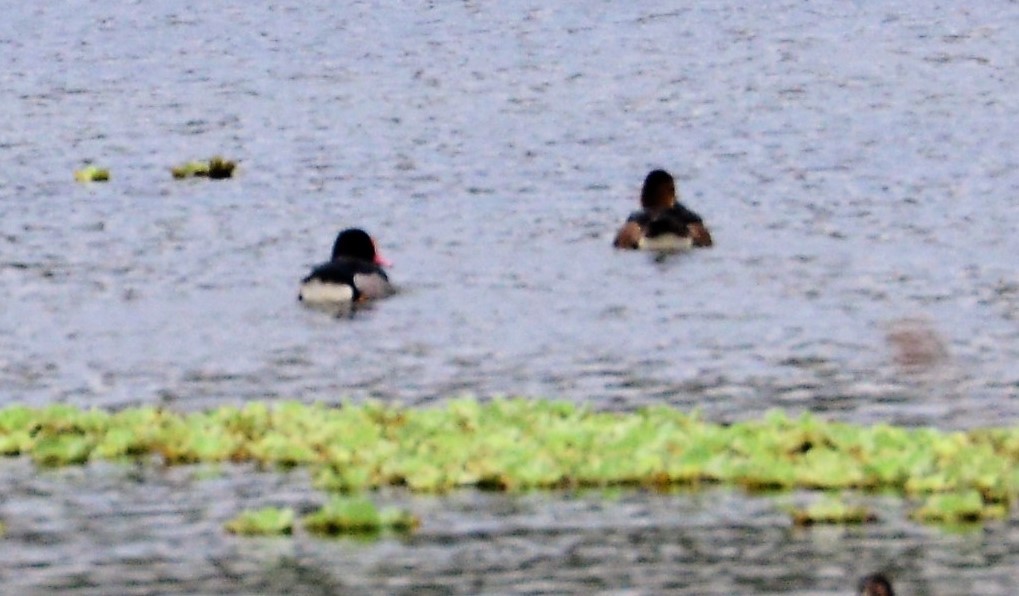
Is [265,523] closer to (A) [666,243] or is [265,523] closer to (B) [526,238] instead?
(A) [666,243]

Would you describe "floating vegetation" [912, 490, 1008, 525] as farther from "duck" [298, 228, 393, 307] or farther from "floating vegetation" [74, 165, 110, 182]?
"floating vegetation" [74, 165, 110, 182]

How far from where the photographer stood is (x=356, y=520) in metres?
23.6

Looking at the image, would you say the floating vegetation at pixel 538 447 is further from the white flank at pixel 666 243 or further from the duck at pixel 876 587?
the white flank at pixel 666 243

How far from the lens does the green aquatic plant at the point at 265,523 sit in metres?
23.6

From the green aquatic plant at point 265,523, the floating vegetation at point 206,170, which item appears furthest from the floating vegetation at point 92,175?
the green aquatic plant at point 265,523

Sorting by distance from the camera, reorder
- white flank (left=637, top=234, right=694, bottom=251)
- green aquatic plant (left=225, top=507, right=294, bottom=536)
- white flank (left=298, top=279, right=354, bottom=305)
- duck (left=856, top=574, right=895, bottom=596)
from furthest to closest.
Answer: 1. white flank (left=637, top=234, right=694, bottom=251)
2. white flank (left=298, top=279, right=354, bottom=305)
3. green aquatic plant (left=225, top=507, right=294, bottom=536)
4. duck (left=856, top=574, right=895, bottom=596)

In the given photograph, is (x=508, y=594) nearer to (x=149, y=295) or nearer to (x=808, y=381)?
(x=808, y=381)

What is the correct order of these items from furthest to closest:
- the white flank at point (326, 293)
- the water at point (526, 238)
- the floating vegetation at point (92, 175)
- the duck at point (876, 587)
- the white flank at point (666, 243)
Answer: the floating vegetation at point (92, 175) → the white flank at point (666, 243) → the white flank at point (326, 293) → the water at point (526, 238) → the duck at point (876, 587)

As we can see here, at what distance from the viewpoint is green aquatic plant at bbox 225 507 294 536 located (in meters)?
23.6

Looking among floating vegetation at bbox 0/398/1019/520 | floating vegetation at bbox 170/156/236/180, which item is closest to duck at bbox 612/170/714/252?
floating vegetation at bbox 170/156/236/180

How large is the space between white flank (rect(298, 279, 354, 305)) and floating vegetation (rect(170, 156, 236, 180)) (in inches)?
481

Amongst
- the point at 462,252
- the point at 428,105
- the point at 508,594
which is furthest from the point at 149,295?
the point at 428,105

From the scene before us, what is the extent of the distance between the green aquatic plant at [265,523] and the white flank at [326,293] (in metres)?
13.2

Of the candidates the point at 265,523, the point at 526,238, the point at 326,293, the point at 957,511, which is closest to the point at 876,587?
the point at 957,511
